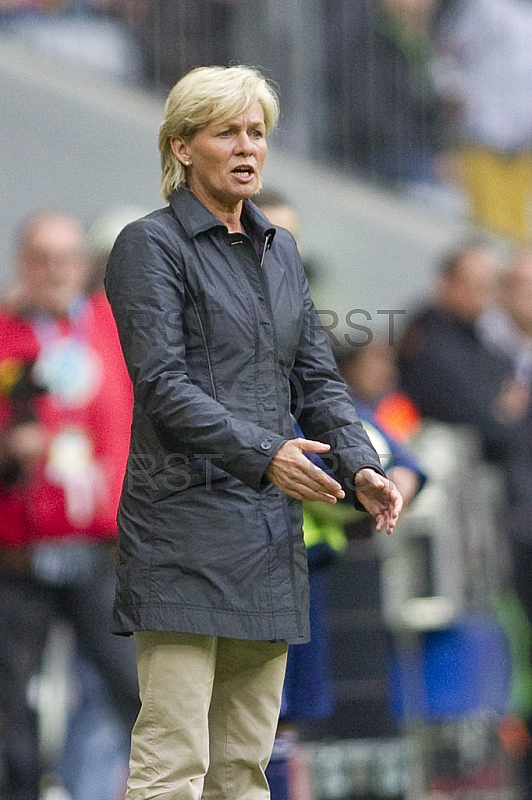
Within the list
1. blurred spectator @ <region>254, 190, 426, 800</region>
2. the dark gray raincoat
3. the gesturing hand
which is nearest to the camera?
the gesturing hand

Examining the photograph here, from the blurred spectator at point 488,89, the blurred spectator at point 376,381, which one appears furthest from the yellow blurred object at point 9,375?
the blurred spectator at point 488,89

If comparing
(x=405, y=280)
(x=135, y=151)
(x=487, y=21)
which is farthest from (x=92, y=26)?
(x=487, y=21)

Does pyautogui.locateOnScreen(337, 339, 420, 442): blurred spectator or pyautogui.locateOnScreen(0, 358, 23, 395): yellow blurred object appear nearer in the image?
pyautogui.locateOnScreen(0, 358, 23, 395): yellow blurred object

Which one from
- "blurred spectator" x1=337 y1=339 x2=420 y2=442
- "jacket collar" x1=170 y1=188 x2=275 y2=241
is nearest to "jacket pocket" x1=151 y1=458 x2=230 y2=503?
"jacket collar" x1=170 y1=188 x2=275 y2=241

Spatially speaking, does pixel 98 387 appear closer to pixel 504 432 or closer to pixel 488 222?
pixel 504 432

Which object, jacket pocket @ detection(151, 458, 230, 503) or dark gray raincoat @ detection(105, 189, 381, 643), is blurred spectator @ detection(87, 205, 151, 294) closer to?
dark gray raincoat @ detection(105, 189, 381, 643)

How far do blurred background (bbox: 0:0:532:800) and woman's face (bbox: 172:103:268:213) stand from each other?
123 centimetres

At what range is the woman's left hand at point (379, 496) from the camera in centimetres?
277

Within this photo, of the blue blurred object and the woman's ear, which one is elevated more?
the woman's ear

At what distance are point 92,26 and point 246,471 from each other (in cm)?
424

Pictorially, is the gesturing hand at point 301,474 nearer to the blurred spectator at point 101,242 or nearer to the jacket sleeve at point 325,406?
the jacket sleeve at point 325,406

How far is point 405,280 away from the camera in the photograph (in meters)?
7.61

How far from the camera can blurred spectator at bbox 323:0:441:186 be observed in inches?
295

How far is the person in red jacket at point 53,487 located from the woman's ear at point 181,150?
73.1 inches
